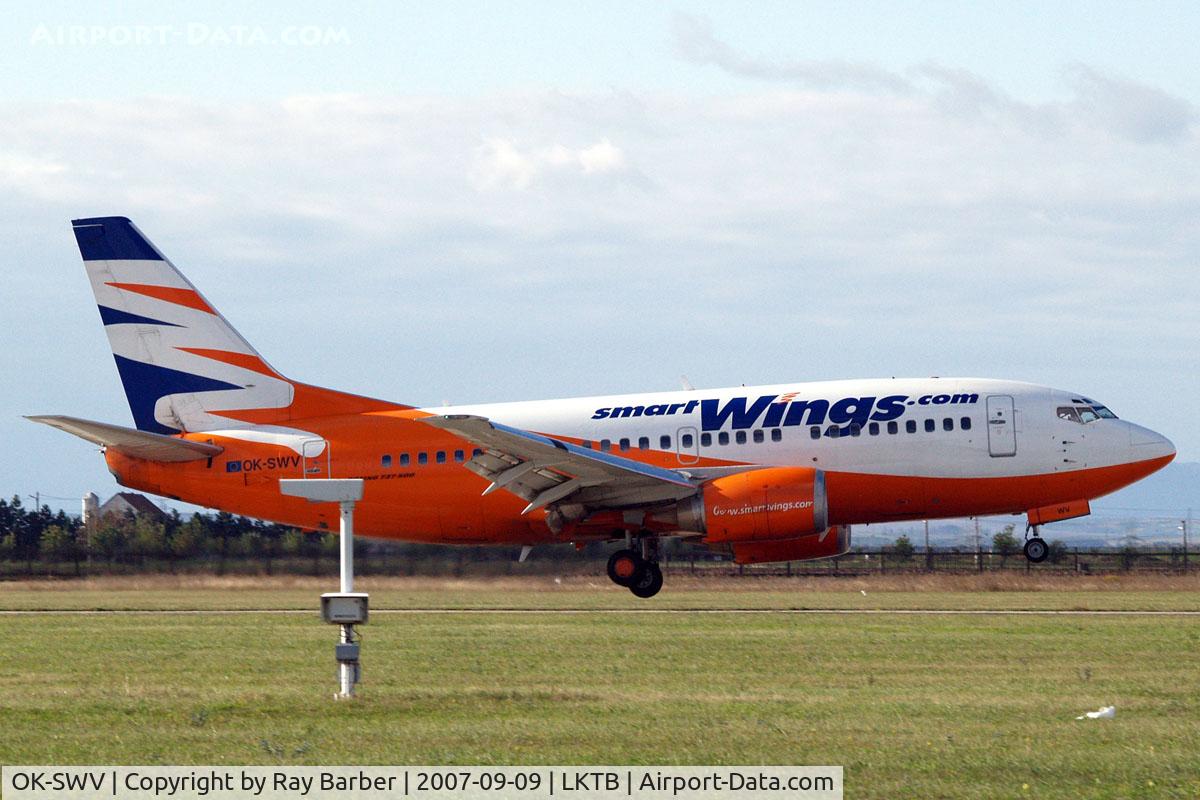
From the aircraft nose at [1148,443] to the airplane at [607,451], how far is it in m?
0.04

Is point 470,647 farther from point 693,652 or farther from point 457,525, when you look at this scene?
point 457,525

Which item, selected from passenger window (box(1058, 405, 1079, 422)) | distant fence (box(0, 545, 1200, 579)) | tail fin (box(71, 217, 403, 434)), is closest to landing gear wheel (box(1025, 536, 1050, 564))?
passenger window (box(1058, 405, 1079, 422))

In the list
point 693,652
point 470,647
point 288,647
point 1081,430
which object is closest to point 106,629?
point 288,647

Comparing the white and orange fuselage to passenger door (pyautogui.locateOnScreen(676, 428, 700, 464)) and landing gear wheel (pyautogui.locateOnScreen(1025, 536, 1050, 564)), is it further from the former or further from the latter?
landing gear wheel (pyautogui.locateOnScreen(1025, 536, 1050, 564))

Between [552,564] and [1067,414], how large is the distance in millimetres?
15700

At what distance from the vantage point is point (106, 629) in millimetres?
29250

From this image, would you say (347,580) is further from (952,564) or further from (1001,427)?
(952,564)

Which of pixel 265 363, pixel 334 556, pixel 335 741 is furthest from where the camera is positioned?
pixel 334 556

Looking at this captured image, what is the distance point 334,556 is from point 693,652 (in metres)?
25.2

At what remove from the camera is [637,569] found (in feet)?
109

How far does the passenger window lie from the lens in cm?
3222

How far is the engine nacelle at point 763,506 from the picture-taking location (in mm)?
30438

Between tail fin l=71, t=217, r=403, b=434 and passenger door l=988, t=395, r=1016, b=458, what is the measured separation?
477 inches

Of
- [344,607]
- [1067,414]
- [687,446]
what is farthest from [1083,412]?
[344,607]
